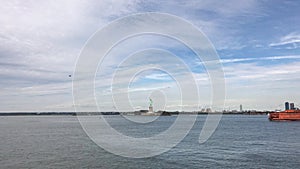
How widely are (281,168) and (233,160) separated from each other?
22.2 feet

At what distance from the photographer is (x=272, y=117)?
17362cm

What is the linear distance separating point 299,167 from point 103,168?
2391 centimetres

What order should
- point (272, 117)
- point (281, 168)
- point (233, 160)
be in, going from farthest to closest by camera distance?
point (272, 117)
point (233, 160)
point (281, 168)

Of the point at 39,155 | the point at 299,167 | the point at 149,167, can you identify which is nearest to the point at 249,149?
the point at 299,167

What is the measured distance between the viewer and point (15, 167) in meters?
37.8

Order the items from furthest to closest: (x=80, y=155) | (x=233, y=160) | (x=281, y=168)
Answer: (x=80, y=155), (x=233, y=160), (x=281, y=168)

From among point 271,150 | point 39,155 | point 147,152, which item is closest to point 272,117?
point 271,150

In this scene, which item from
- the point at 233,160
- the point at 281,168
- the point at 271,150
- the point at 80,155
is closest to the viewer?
the point at 281,168

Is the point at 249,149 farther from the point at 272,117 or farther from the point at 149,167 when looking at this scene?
the point at 272,117

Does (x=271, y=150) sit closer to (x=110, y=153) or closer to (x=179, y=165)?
(x=179, y=165)

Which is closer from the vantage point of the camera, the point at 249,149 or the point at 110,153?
the point at 110,153

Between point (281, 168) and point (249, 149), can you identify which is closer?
point (281, 168)

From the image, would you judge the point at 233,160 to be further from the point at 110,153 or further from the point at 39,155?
the point at 39,155

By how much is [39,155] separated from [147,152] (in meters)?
16.7
